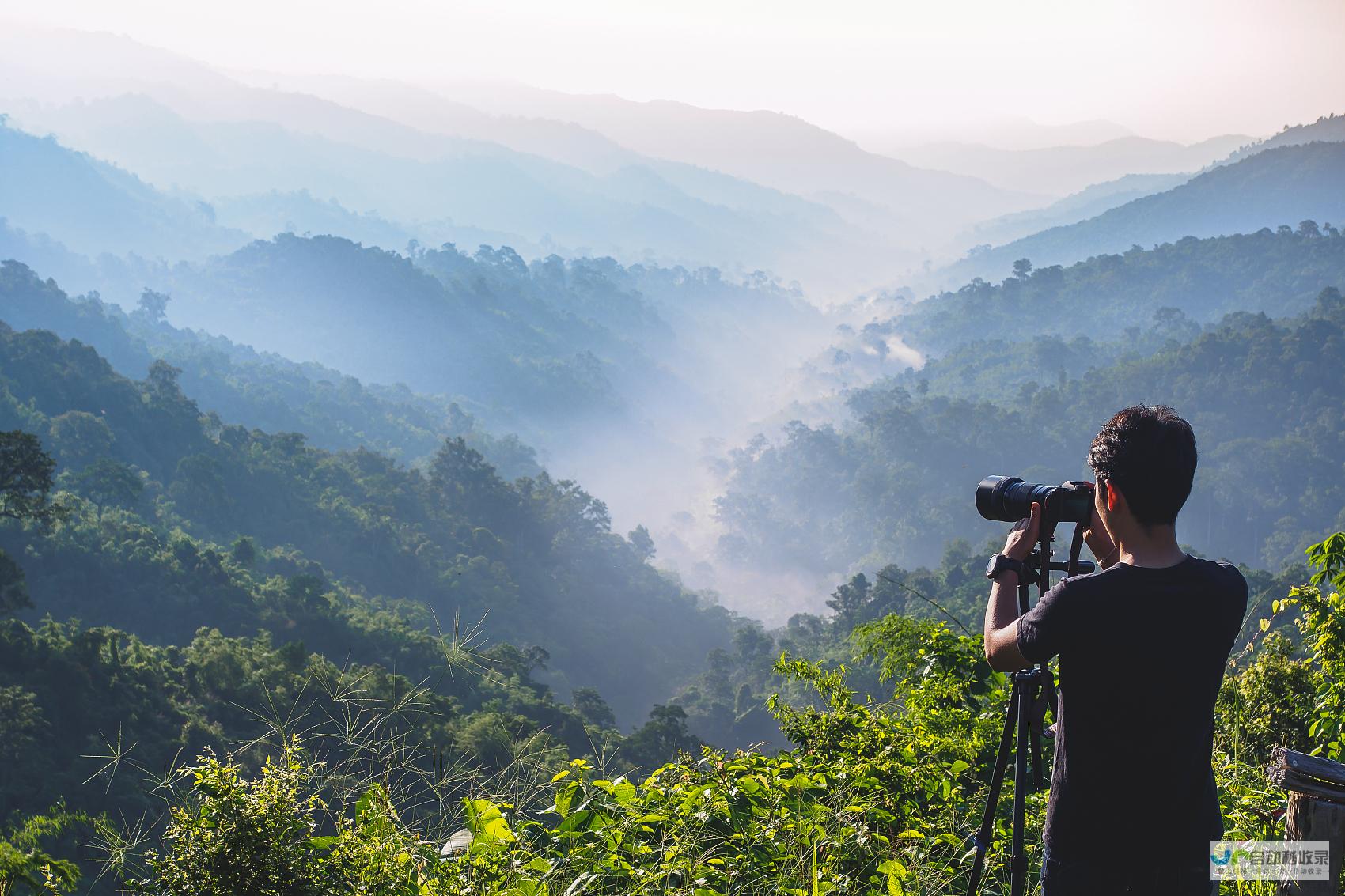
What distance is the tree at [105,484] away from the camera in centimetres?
2830

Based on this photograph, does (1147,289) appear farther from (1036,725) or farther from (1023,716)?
(1023,716)

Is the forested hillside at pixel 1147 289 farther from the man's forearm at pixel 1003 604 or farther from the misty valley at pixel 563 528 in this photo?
the man's forearm at pixel 1003 604

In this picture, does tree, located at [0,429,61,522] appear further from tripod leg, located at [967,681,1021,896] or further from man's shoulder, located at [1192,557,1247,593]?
man's shoulder, located at [1192,557,1247,593]

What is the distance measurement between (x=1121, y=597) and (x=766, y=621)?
56252 mm

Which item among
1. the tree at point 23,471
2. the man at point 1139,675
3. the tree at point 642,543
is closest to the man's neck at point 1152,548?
the man at point 1139,675

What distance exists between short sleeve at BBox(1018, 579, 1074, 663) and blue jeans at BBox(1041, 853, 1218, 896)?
37cm

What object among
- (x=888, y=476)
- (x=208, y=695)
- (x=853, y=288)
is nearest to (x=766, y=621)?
(x=888, y=476)

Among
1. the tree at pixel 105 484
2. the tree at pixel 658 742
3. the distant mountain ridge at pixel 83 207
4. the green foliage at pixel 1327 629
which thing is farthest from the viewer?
the distant mountain ridge at pixel 83 207

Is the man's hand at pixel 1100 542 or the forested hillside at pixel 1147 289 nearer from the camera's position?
the man's hand at pixel 1100 542

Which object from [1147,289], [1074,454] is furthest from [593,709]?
[1147,289]

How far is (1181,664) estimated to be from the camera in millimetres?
1555

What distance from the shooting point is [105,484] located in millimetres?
28391

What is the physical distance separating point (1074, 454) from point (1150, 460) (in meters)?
61.3

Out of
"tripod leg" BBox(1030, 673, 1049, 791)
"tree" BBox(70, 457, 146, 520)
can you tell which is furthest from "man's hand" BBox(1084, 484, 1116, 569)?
"tree" BBox(70, 457, 146, 520)
